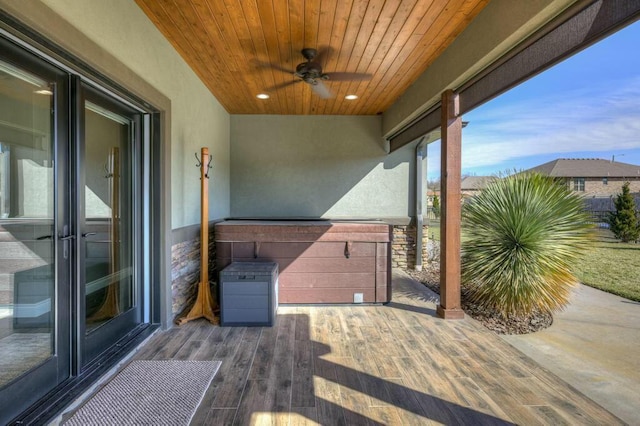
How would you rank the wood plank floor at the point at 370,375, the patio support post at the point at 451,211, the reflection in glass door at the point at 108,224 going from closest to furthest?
the wood plank floor at the point at 370,375, the reflection in glass door at the point at 108,224, the patio support post at the point at 451,211

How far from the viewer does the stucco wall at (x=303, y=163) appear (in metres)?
6.07

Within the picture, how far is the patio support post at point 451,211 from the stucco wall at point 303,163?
2615 mm

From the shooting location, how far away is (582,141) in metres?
12.4

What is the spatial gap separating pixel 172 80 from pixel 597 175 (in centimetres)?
981

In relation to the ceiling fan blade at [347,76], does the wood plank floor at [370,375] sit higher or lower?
lower

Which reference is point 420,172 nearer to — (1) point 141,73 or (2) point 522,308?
(2) point 522,308

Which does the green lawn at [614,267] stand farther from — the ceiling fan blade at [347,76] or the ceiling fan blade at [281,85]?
the ceiling fan blade at [281,85]

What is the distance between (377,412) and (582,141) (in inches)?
588

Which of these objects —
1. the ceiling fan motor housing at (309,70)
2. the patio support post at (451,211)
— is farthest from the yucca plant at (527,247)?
the ceiling fan motor housing at (309,70)

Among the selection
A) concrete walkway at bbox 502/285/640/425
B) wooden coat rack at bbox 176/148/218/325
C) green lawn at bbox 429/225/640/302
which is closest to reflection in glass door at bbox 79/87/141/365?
wooden coat rack at bbox 176/148/218/325

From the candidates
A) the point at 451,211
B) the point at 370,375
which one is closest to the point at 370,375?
Result: the point at 370,375

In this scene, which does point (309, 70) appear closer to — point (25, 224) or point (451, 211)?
point (451, 211)

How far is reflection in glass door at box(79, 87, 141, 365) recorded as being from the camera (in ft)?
7.63

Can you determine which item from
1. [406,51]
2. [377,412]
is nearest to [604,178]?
[406,51]
